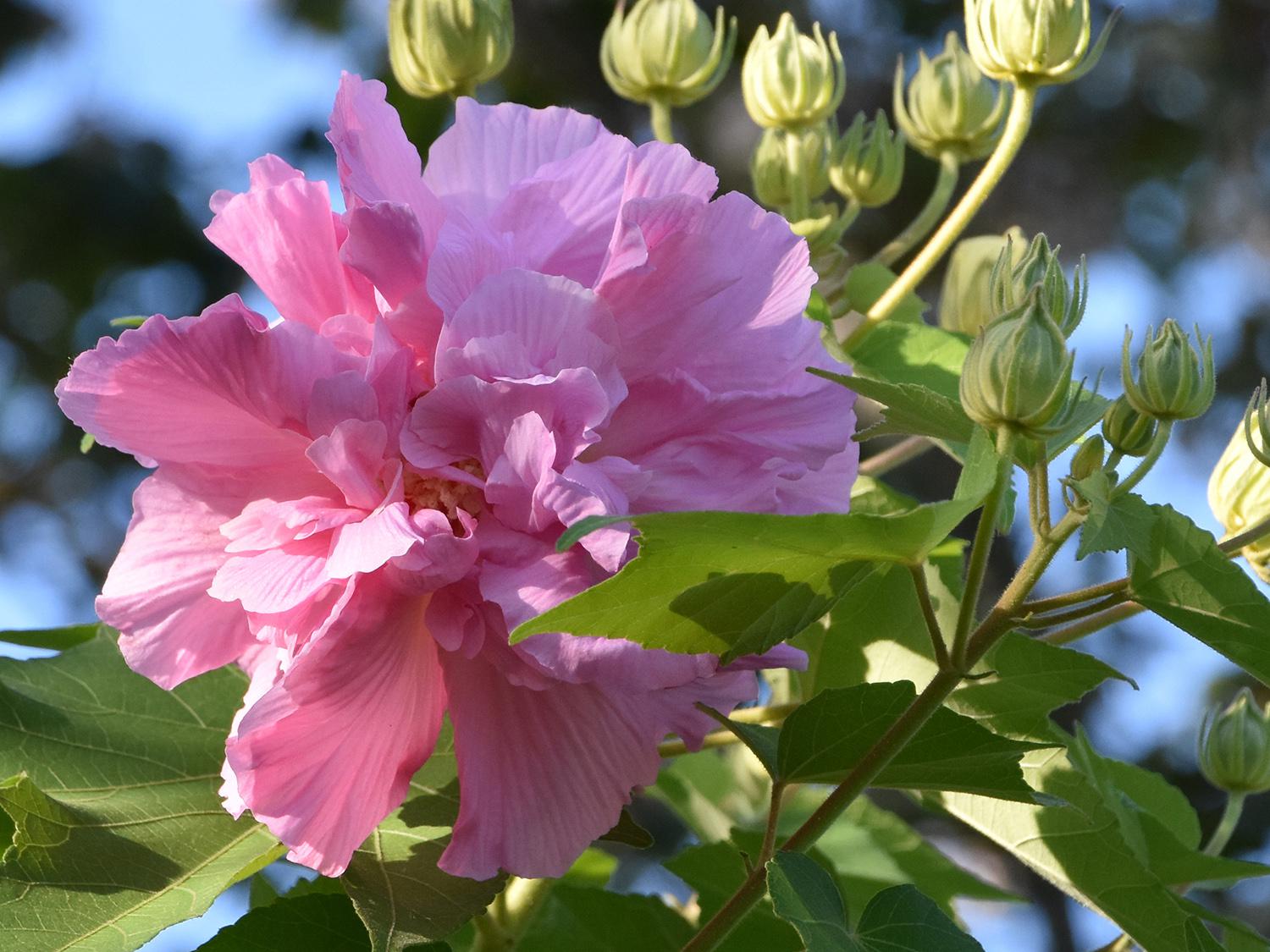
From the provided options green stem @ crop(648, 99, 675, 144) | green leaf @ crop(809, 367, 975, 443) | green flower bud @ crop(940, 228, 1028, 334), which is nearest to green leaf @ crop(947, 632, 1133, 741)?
green leaf @ crop(809, 367, 975, 443)

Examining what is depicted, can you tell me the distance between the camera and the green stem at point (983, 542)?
17.3 inches

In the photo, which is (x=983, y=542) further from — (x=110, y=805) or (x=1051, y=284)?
(x=110, y=805)

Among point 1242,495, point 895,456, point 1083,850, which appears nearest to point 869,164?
point 895,456

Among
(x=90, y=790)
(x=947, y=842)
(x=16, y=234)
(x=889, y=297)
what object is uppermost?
(x=889, y=297)

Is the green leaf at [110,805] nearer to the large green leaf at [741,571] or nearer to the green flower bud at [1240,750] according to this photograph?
the large green leaf at [741,571]

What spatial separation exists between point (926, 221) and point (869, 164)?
1.7 inches

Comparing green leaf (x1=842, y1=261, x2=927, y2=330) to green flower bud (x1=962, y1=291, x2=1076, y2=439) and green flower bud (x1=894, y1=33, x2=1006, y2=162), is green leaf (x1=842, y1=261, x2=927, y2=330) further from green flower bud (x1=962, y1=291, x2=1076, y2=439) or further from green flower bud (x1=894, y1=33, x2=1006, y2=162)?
green flower bud (x1=962, y1=291, x2=1076, y2=439)

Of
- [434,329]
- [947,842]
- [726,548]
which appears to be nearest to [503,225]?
[434,329]

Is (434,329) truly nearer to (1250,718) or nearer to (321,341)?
(321,341)

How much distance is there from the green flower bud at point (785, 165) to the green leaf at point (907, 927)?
37 centimetres

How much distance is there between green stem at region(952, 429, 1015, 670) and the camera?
1.44 feet

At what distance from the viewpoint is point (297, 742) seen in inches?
19.4

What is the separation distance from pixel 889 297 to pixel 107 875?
1.42 feet

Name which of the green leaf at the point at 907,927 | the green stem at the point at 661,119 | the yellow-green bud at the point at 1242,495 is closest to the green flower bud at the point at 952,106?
the green stem at the point at 661,119
